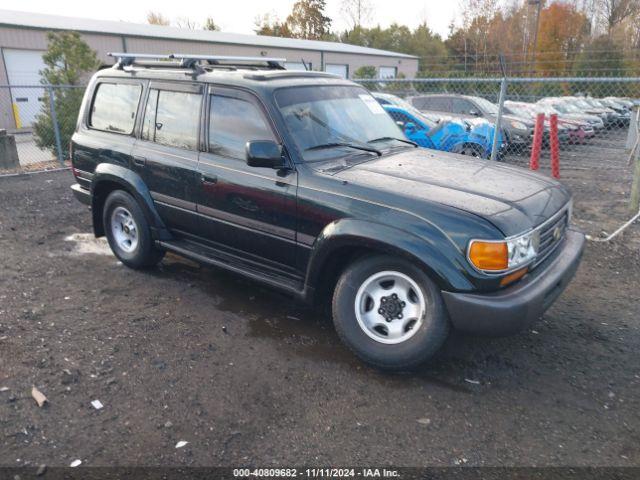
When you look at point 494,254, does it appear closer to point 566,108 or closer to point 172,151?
point 172,151

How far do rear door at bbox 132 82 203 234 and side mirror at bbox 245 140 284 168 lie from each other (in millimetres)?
867

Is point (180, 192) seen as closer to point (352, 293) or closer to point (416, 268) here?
point (352, 293)

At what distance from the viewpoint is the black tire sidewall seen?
195 inches

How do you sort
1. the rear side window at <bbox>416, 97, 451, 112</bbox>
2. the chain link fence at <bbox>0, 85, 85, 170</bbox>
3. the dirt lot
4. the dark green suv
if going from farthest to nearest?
the rear side window at <bbox>416, 97, 451, 112</bbox>
the chain link fence at <bbox>0, 85, 85, 170</bbox>
the dark green suv
the dirt lot

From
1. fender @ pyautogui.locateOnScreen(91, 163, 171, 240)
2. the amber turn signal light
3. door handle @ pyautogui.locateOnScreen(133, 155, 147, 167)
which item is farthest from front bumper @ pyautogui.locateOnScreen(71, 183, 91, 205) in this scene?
the amber turn signal light

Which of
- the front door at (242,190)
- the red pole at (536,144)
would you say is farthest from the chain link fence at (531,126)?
the front door at (242,190)

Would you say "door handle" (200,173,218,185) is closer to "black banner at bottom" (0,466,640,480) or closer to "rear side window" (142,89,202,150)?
"rear side window" (142,89,202,150)

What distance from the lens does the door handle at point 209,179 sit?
4134 millimetres

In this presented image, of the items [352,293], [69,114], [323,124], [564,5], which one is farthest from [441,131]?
[564,5]

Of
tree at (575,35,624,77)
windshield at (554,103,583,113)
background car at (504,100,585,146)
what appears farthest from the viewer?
tree at (575,35,624,77)

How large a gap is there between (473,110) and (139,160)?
32.0ft

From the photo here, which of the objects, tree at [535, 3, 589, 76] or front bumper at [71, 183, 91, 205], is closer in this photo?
front bumper at [71, 183, 91, 205]

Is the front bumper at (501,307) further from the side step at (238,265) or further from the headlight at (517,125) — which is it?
the headlight at (517,125)

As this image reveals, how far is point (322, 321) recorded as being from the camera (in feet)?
14.1
